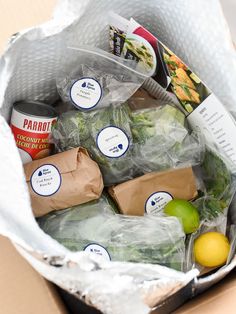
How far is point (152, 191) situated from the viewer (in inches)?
31.4

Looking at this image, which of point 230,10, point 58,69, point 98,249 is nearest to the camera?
point 98,249

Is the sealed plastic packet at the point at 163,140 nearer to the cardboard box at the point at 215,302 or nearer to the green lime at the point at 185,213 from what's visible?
the green lime at the point at 185,213

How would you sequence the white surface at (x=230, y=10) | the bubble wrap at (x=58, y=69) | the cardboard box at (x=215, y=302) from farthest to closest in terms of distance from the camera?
the white surface at (x=230, y=10) < the cardboard box at (x=215, y=302) < the bubble wrap at (x=58, y=69)

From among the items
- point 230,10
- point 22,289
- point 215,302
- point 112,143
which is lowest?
point 22,289

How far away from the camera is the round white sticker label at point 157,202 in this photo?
0.80 meters

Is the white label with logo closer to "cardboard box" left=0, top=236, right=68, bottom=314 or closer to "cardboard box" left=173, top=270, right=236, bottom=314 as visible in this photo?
"cardboard box" left=173, top=270, right=236, bottom=314

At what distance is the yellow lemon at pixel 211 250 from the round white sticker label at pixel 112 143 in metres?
0.17

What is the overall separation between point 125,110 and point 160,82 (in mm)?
69

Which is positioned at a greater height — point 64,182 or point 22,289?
point 64,182

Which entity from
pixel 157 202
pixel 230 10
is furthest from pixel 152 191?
pixel 230 10

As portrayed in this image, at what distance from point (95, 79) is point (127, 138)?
4.1 inches

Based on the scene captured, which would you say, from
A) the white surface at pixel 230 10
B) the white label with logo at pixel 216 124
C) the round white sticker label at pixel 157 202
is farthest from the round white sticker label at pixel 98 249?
the white surface at pixel 230 10

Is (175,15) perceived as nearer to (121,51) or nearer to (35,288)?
(121,51)

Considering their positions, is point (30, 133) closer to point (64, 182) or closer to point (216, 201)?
point (64, 182)
